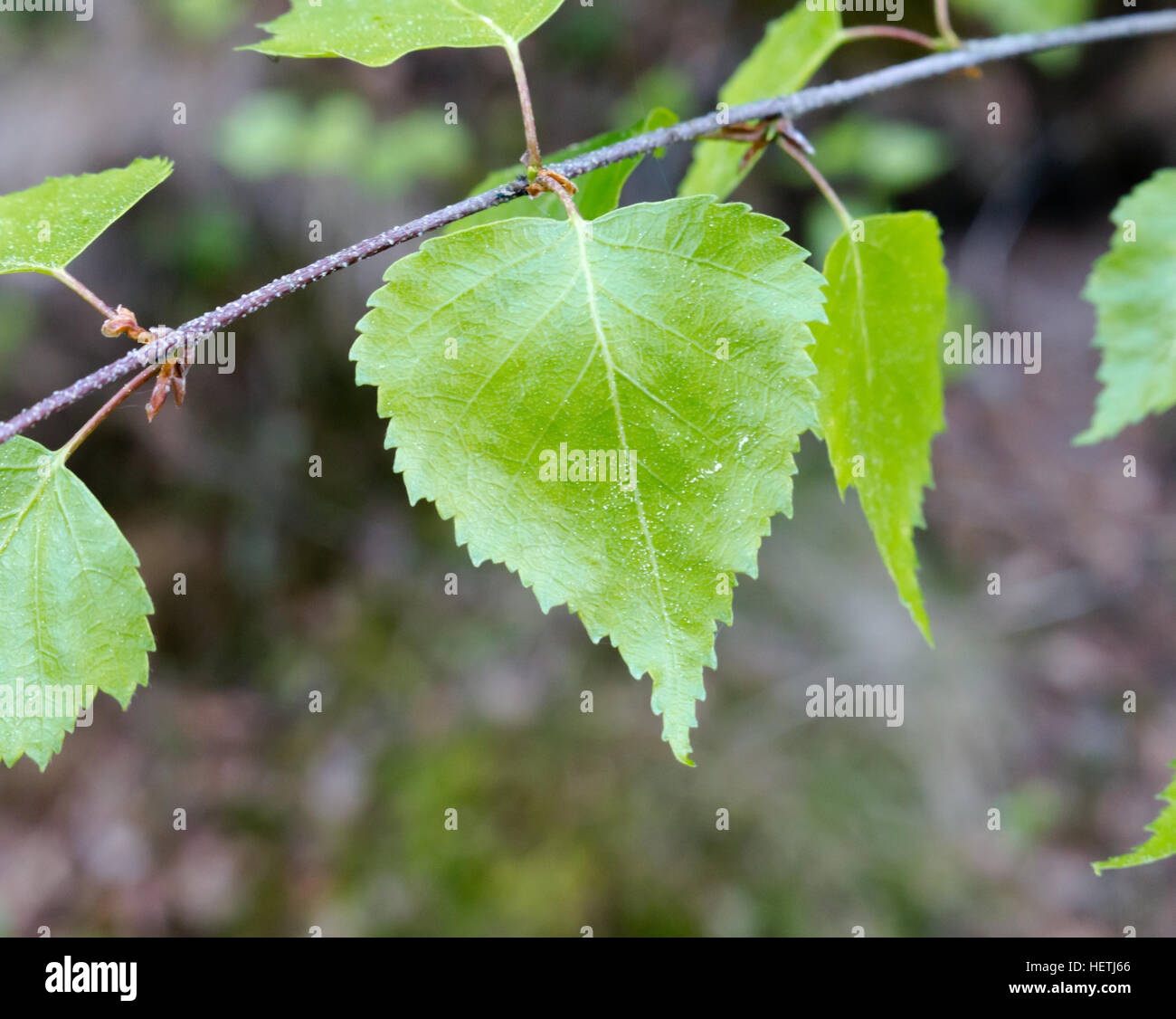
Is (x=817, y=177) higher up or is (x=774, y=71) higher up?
(x=774, y=71)

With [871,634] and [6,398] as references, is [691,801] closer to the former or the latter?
[871,634]

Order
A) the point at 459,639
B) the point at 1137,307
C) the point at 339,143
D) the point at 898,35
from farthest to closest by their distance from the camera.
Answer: the point at 459,639 < the point at 339,143 < the point at 1137,307 < the point at 898,35

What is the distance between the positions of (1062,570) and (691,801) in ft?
5.14

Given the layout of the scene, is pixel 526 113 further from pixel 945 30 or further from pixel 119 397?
pixel 945 30

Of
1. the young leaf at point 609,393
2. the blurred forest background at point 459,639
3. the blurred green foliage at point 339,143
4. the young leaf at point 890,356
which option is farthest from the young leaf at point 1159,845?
the blurred green foliage at point 339,143

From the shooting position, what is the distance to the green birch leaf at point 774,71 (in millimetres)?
884

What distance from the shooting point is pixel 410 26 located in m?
0.66

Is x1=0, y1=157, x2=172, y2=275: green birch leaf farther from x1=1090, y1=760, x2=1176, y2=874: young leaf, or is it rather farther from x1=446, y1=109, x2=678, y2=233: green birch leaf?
x1=1090, y1=760, x2=1176, y2=874: young leaf

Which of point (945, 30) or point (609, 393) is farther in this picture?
point (945, 30)

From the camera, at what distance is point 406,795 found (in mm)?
2303

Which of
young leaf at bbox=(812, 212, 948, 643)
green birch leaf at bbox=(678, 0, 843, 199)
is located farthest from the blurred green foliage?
young leaf at bbox=(812, 212, 948, 643)

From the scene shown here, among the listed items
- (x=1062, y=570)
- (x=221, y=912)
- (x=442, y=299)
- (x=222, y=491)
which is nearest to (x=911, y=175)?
(x=1062, y=570)

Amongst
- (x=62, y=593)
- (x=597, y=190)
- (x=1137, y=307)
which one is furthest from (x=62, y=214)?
(x=1137, y=307)

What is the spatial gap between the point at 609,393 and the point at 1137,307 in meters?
0.79
